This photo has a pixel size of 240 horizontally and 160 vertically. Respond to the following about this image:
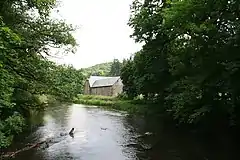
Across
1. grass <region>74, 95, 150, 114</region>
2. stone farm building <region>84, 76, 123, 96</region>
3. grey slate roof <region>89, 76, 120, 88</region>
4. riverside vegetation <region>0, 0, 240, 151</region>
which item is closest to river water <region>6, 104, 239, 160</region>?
riverside vegetation <region>0, 0, 240, 151</region>

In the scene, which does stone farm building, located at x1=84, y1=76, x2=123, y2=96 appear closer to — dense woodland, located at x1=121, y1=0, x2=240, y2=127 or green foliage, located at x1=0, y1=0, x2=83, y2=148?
dense woodland, located at x1=121, y1=0, x2=240, y2=127

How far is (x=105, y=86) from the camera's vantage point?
3191 inches

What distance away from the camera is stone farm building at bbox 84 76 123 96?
7844 centimetres

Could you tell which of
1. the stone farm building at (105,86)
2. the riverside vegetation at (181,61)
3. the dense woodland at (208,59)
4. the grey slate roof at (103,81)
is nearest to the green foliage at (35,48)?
the riverside vegetation at (181,61)

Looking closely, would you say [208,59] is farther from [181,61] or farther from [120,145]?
[120,145]

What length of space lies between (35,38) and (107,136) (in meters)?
9.67

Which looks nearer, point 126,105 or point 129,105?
point 129,105

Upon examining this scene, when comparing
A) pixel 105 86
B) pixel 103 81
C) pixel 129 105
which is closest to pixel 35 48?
pixel 129 105

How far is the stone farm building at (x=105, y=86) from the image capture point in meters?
78.4

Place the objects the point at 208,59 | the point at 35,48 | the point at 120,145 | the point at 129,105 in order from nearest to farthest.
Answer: the point at 35,48, the point at 208,59, the point at 120,145, the point at 129,105

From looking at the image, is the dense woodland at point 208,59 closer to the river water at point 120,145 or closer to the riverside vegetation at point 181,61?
the riverside vegetation at point 181,61

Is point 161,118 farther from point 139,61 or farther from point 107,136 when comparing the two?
point 107,136

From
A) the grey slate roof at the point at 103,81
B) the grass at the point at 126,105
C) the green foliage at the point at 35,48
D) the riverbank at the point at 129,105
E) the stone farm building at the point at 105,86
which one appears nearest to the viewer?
the green foliage at the point at 35,48

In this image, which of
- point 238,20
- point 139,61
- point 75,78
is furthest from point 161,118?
point 238,20
